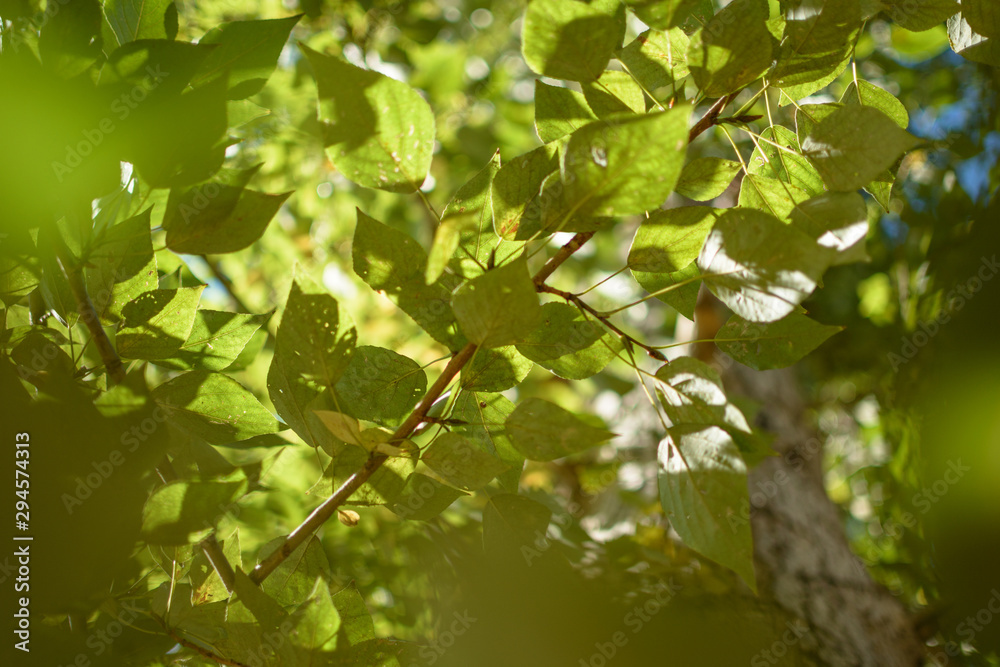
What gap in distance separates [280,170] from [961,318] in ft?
4.78

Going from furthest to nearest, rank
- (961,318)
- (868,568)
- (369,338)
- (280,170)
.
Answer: (369,338) → (280,170) → (868,568) → (961,318)

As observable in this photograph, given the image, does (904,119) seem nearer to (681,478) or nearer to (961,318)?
(681,478)

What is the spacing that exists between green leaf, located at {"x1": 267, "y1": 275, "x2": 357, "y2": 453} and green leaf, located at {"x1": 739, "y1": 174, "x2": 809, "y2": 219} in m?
0.27

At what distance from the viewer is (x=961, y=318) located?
764mm

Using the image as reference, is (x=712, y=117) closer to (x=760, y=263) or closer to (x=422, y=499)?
(x=760, y=263)

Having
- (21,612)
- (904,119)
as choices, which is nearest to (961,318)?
(904,119)

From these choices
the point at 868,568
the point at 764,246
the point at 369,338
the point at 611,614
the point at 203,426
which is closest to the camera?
the point at 764,246

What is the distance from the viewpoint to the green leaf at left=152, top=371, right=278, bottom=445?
41cm

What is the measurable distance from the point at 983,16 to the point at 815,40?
18 centimetres

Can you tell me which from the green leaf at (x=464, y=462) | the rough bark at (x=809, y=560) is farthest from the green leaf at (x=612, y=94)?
the rough bark at (x=809, y=560)

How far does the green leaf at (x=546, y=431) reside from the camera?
0.31 metres

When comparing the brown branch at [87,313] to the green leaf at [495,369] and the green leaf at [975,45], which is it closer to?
the green leaf at [495,369]

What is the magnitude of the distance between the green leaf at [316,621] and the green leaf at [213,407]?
0.43ft

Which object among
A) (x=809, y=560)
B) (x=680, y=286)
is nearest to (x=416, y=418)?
(x=680, y=286)
